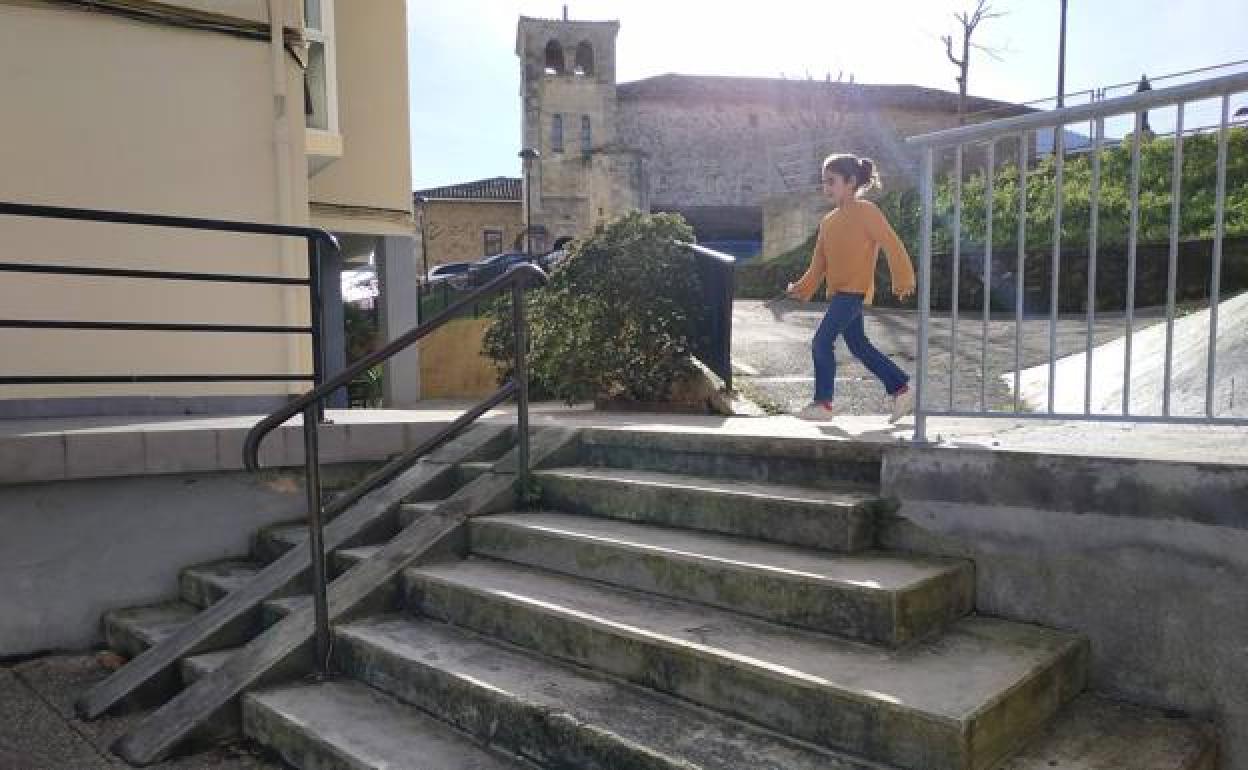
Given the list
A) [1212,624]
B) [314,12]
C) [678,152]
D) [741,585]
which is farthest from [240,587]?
[678,152]

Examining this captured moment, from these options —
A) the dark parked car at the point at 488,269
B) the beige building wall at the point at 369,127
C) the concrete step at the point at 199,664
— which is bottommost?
the concrete step at the point at 199,664

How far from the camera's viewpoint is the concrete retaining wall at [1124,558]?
2.19m

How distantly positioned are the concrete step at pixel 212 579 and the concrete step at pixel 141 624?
0.07 meters

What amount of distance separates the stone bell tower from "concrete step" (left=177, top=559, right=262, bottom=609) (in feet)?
103

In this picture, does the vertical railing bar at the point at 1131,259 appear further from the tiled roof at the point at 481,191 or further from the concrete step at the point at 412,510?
the tiled roof at the point at 481,191

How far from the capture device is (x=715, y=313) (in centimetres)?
617

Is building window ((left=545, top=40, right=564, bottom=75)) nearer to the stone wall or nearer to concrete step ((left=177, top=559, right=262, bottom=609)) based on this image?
the stone wall

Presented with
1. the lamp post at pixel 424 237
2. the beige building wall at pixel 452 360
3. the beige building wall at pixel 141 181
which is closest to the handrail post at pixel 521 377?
the beige building wall at pixel 141 181

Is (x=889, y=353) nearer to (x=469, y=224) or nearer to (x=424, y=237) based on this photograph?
(x=424, y=237)

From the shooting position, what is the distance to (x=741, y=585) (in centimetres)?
262

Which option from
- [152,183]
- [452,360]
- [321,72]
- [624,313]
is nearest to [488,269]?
[452,360]

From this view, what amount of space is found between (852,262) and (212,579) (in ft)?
11.1

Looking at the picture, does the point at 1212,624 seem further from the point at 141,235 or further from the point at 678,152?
the point at 678,152

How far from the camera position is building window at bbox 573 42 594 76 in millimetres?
36750
